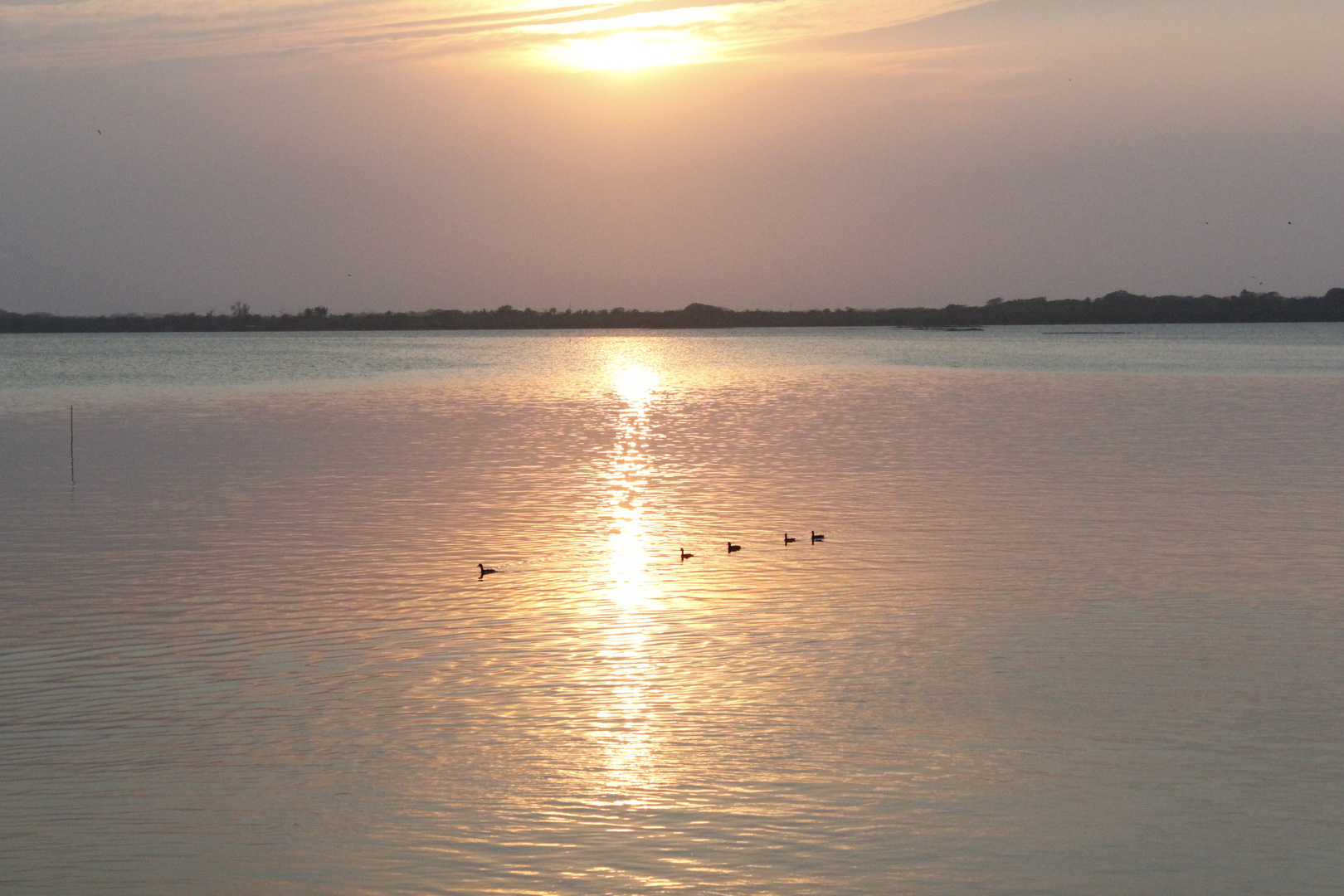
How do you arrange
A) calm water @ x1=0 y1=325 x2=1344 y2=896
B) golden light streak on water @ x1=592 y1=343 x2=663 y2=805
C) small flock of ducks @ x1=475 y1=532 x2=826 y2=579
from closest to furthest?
calm water @ x1=0 y1=325 x2=1344 y2=896 < golden light streak on water @ x1=592 y1=343 x2=663 y2=805 < small flock of ducks @ x1=475 y1=532 x2=826 y2=579

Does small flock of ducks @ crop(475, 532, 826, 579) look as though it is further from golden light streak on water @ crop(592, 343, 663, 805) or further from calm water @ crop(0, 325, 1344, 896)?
golden light streak on water @ crop(592, 343, 663, 805)

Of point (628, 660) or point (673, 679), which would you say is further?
point (628, 660)

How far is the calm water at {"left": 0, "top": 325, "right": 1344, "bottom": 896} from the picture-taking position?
747 cm

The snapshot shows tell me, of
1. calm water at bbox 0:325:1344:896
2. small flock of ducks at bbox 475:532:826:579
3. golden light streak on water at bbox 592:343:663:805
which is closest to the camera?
calm water at bbox 0:325:1344:896

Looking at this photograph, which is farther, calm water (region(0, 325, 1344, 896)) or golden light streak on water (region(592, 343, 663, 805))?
golden light streak on water (region(592, 343, 663, 805))

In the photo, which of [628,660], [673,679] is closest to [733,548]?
[628,660]

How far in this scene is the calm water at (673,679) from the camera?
7.47 meters

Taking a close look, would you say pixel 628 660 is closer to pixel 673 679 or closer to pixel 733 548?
pixel 673 679

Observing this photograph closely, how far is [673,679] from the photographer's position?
10.6m

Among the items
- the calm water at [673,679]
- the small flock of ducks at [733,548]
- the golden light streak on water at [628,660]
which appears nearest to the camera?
the calm water at [673,679]

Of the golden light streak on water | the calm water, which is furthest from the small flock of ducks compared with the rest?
the golden light streak on water

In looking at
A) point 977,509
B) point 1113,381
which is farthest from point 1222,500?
point 1113,381

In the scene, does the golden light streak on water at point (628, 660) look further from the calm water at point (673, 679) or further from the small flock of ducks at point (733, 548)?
the small flock of ducks at point (733, 548)

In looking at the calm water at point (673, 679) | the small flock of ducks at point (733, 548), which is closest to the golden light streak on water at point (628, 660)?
the calm water at point (673, 679)
